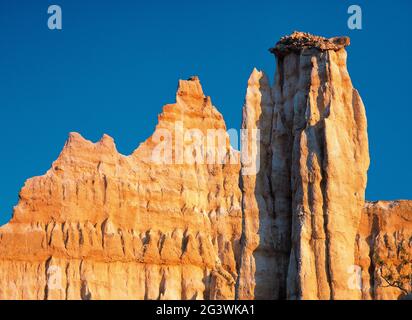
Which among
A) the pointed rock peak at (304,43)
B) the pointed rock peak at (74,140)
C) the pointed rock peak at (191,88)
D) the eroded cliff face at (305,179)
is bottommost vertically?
the eroded cliff face at (305,179)

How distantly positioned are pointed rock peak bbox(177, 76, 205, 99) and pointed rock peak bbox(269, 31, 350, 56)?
157 ft

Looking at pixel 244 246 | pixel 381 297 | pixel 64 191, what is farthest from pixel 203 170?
pixel 244 246

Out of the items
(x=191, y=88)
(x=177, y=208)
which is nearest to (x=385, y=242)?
(x=177, y=208)

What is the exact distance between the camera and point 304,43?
46750 mm

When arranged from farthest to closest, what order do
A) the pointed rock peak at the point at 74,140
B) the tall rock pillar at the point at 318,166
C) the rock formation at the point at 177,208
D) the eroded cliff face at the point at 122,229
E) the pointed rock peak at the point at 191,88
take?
the pointed rock peak at the point at 191,88 → the pointed rock peak at the point at 74,140 → the eroded cliff face at the point at 122,229 → the rock formation at the point at 177,208 → the tall rock pillar at the point at 318,166

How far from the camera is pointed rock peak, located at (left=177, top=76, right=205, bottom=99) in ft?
314

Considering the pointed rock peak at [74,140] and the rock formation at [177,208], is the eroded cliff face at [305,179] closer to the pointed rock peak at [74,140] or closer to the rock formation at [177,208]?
the rock formation at [177,208]

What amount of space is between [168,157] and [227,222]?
6.72 meters

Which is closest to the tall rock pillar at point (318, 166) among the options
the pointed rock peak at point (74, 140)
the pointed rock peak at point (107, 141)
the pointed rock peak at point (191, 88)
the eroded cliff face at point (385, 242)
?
the eroded cliff face at point (385, 242)

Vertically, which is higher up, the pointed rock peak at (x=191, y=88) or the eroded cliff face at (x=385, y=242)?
the pointed rock peak at (x=191, y=88)

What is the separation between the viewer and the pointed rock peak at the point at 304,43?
46219 millimetres

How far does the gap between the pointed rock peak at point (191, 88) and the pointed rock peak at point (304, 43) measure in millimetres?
47971
